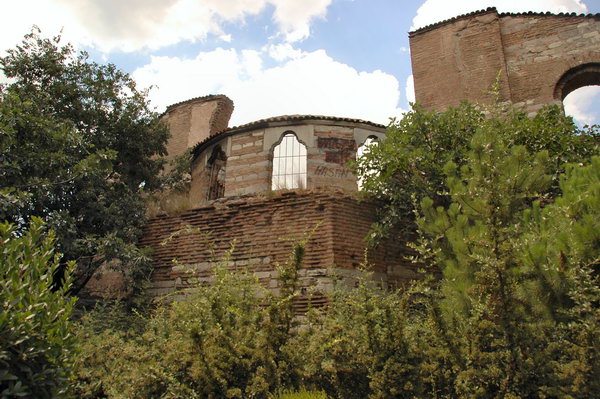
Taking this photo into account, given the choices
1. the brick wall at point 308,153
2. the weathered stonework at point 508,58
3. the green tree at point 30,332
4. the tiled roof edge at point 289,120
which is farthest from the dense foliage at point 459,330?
the weathered stonework at point 508,58

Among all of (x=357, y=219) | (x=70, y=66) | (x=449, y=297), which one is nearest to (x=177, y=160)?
(x=70, y=66)

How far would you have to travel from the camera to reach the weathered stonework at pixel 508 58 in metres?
13.2

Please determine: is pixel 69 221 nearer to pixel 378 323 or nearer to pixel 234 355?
pixel 234 355

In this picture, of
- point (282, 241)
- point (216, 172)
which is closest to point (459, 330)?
point (282, 241)

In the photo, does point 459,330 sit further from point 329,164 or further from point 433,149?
point 329,164

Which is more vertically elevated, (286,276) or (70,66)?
(70,66)

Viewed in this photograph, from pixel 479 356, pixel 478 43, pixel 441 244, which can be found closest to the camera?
pixel 479 356

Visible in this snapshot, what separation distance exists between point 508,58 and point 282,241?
9924mm

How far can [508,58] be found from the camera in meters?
13.9

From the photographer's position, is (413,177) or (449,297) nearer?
(449,297)

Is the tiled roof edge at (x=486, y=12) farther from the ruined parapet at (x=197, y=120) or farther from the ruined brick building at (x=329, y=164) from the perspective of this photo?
the ruined parapet at (x=197, y=120)

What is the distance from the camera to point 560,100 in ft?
43.1

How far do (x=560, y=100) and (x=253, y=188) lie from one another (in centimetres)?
927

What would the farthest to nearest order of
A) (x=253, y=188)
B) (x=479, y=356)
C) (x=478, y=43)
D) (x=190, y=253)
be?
(x=478, y=43) → (x=253, y=188) → (x=190, y=253) → (x=479, y=356)
